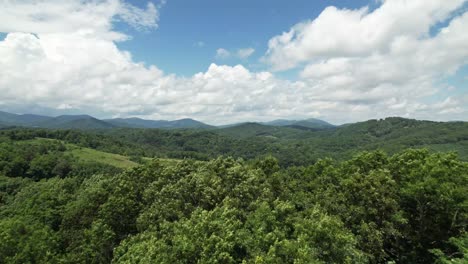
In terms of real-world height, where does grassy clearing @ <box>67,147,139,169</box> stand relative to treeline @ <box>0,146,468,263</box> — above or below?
below

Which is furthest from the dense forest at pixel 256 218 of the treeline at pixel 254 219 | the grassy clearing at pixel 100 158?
the grassy clearing at pixel 100 158

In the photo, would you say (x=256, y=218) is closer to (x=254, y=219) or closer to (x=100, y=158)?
(x=254, y=219)

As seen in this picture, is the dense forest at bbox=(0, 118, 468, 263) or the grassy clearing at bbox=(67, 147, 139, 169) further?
the grassy clearing at bbox=(67, 147, 139, 169)

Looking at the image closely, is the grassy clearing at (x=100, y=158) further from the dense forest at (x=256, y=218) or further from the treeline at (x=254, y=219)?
the treeline at (x=254, y=219)

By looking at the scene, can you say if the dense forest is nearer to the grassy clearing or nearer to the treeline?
the treeline

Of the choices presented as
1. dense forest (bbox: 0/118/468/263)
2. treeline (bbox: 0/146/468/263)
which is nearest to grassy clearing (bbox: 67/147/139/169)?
dense forest (bbox: 0/118/468/263)

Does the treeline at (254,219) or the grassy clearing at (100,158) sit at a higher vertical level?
the treeline at (254,219)

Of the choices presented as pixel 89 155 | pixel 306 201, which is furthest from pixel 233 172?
pixel 89 155

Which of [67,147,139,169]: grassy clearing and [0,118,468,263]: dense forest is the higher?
[0,118,468,263]: dense forest
